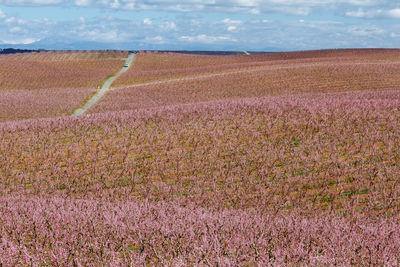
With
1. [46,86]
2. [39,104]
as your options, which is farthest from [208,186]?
[46,86]

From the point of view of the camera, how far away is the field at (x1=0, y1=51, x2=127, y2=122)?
3716cm

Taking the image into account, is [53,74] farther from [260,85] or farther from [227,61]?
[260,85]

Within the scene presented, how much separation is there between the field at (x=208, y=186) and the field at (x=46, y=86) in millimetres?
15968

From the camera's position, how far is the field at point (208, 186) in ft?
19.1

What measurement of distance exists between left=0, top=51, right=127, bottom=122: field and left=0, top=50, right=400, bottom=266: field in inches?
629

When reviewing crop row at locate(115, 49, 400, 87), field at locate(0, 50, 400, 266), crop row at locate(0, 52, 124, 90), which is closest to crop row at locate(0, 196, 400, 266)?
field at locate(0, 50, 400, 266)

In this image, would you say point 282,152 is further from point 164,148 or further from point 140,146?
point 140,146

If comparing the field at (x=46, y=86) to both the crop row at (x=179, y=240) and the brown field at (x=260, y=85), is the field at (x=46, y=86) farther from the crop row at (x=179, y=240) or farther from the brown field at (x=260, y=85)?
the crop row at (x=179, y=240)

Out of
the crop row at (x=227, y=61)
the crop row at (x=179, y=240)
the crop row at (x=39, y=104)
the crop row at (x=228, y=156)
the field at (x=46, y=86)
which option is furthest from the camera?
the crop row at (x=227, y=61)

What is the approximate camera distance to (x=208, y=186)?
476 inches

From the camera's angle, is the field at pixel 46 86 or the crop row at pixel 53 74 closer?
the field at pixel 46 86

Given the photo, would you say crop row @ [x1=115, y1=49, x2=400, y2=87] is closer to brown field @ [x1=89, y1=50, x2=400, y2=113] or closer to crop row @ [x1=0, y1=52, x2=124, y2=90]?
crop row @ [x1=0, y1=52, x2=124, y2=90]

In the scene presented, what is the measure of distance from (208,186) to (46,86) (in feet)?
181

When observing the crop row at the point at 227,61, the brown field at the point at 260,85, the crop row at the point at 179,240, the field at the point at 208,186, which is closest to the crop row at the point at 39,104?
the brown field at the point at 260,85
